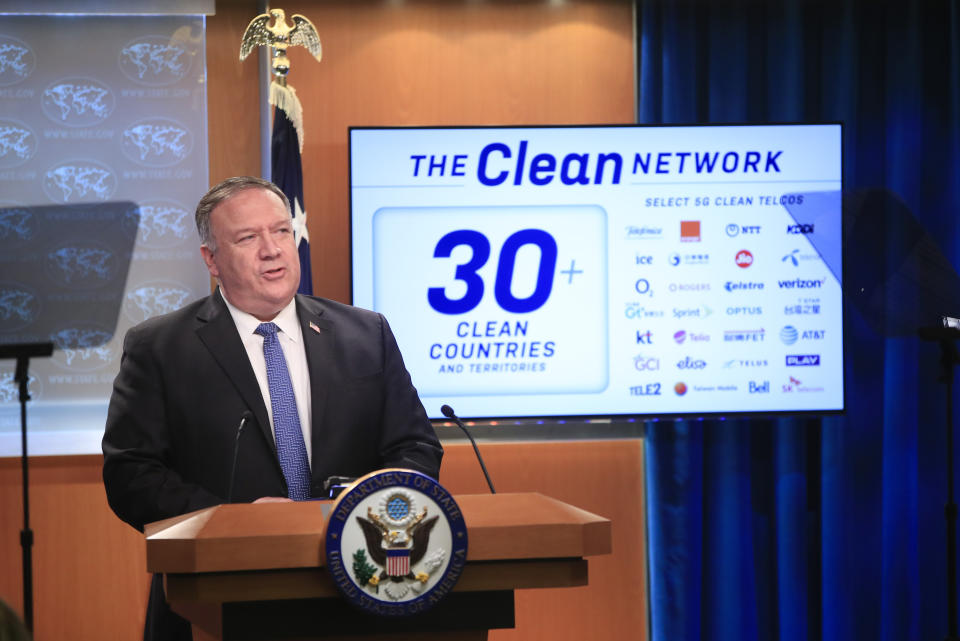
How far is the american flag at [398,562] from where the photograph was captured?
1.34 metres

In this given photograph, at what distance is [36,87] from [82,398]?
129 centimetres

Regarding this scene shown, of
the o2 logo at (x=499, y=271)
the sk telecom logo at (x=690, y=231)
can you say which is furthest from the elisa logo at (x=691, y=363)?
the o2 logo at (x=499, y=271)

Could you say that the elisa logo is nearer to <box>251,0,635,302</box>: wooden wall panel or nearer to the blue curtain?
the blue curtain

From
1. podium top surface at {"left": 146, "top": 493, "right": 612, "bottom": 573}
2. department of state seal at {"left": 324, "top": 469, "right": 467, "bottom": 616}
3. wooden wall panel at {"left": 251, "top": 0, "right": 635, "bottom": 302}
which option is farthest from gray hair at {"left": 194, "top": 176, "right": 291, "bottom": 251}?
wooden wall panel at {"left": 251, "top": 0, "right": 635, "bottom": 302}

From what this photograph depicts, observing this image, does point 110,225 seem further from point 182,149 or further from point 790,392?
point 790,392

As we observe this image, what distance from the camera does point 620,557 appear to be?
13.7 feet

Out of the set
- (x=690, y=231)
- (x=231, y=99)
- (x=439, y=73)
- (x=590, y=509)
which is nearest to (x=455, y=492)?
(x=590, y=509)

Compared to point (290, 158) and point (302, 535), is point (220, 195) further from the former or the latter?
point (290, 158)

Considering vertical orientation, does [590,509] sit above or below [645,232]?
below

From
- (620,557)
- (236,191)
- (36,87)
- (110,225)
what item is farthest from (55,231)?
(620,557)

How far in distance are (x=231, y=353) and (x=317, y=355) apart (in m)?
0.19

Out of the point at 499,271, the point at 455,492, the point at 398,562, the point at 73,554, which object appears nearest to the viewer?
the point at 398,562

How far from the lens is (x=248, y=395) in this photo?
219 cm

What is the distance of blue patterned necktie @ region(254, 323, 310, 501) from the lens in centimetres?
217
